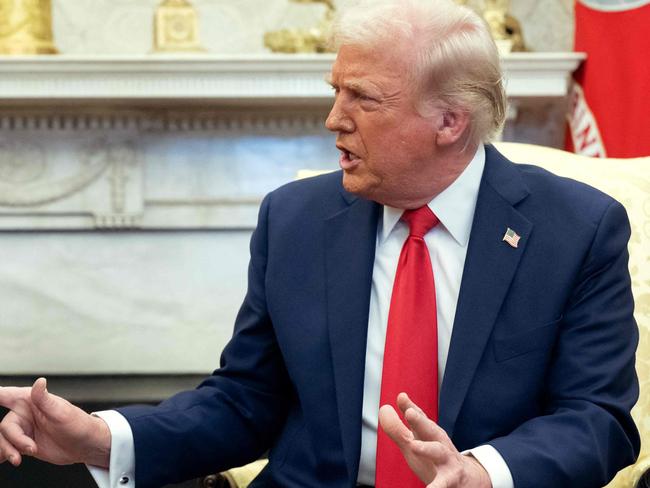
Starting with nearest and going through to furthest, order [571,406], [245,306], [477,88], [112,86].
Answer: [571,406] < [477,88] < [245,306] < [112,86]

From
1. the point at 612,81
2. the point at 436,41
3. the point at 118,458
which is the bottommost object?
the point at 118,458

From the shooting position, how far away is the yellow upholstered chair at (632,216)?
2168mm

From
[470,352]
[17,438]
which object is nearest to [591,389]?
[470,352]

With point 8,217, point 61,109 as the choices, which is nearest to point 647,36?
point 61,109

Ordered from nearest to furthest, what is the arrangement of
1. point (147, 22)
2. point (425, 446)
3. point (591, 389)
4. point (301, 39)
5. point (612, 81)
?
point (425, 446) → point (591, 389) → point (612, 81) → point (301, 39) → point (147, 22)

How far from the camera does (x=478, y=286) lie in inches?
73.4

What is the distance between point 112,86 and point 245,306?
2491 millimetres

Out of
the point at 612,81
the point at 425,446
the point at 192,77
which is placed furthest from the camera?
the point at 192,77

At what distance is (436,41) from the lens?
1.86m

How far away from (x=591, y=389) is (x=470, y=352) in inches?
7.6

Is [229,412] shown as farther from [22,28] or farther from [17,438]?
[22,28]

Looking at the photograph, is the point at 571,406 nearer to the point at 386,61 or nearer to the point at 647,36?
the point at 386,61

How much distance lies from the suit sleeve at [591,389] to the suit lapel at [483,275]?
111mm

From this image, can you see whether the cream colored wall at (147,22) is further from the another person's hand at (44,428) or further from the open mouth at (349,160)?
the another person's hand at (44,428)
